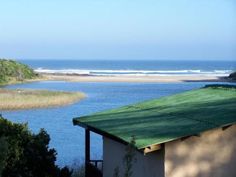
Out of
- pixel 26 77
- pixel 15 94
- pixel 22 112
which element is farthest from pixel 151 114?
pixel 26 77

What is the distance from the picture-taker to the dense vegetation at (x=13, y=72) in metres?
96.9

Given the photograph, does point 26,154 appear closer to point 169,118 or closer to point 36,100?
point 169,118

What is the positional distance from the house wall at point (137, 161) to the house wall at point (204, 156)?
0.24 metres

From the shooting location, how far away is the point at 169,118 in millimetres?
13039

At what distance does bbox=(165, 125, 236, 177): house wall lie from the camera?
11555mm

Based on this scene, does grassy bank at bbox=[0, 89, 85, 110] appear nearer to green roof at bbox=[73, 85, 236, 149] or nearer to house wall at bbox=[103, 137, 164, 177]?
green roof at bbox=[73, 85, 236, 149]

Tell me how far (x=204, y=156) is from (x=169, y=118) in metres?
1.55

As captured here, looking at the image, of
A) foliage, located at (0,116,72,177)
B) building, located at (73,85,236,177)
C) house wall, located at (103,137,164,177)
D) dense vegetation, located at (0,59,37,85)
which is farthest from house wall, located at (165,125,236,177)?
dense vegetation, located at (0,59,37,85)

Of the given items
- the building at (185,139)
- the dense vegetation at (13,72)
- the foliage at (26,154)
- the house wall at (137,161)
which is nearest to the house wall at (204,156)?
the building at (185,139)

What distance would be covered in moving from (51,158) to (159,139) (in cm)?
480

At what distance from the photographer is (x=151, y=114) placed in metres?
14.2

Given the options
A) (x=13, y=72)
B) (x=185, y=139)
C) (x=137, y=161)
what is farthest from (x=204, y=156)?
(x=13, y=72)

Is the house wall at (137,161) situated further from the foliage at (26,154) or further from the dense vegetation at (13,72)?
the dense vegetation at (13,72)

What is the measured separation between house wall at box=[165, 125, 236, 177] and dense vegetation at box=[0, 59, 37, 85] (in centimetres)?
8347
